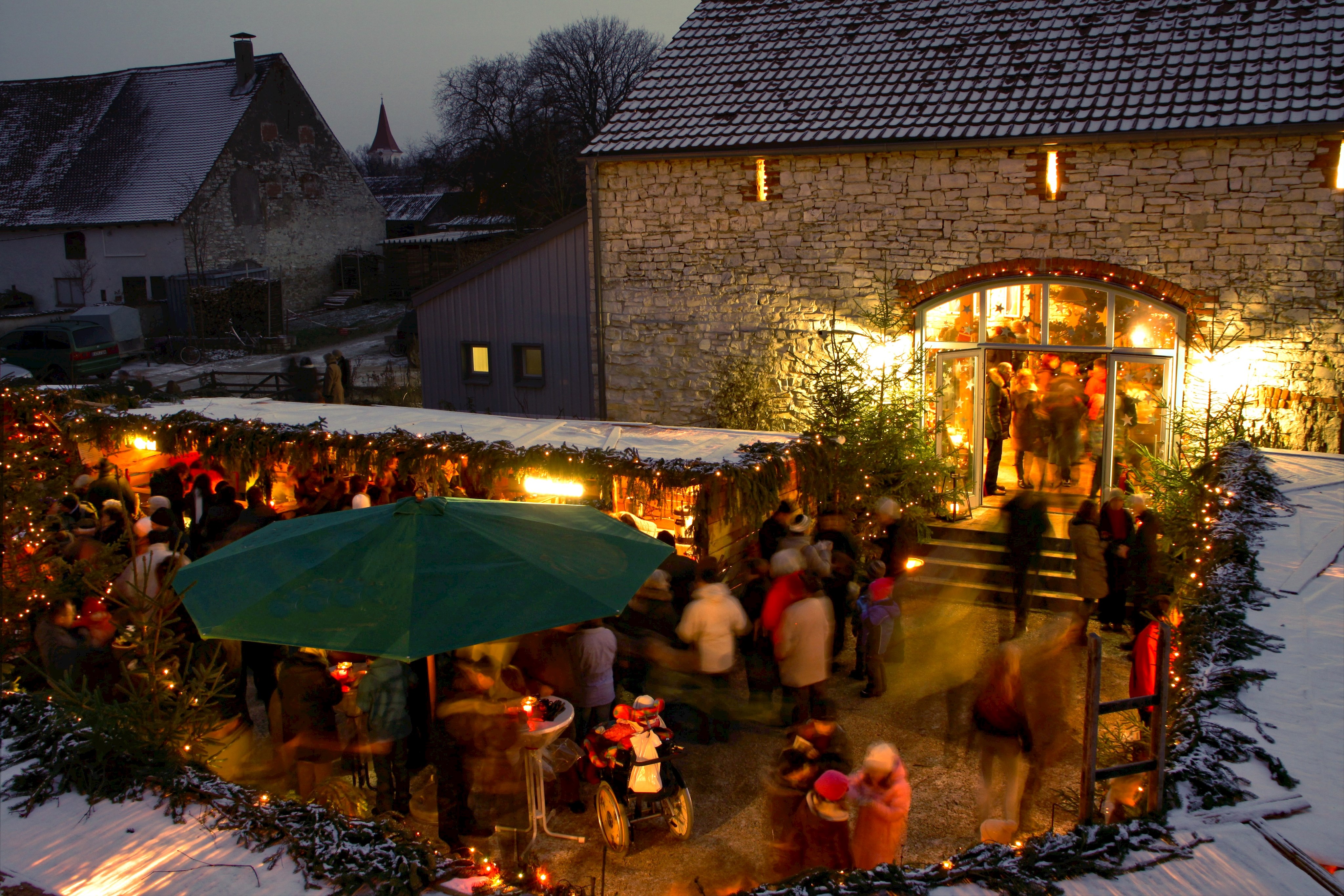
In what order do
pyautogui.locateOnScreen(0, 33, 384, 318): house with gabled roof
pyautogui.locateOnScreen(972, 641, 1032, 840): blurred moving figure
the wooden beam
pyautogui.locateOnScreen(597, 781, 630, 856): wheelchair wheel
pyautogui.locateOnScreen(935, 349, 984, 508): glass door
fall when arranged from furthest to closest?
pyautogui.locateOnScreen(0, 33, 384, 318): house with gabled roof → pyautogui.locateOnScreen(935, 349, 984, 508): glass door → pyautogui.locateOnScreen(597, 781, 630, 856): wheelchair wheel → pyautogui.locateOnScreen(972, 641, 1032, 840): blurred moving figure → the wooden beam

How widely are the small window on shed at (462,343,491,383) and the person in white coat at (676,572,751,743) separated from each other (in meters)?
9.90

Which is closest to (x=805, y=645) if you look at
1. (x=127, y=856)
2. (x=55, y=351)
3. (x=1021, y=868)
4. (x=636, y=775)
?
(x=636, y=775)

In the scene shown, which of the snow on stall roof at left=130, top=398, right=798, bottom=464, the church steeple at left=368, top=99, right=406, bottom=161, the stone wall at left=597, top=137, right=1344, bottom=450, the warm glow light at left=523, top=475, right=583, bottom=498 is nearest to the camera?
the warm glow light at left=523, top=475, right=583, bottom=498

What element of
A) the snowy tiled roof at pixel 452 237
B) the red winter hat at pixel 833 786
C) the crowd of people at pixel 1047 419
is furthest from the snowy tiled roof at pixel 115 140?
the red winter hat at pixel 833 786

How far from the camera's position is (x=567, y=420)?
11070mm

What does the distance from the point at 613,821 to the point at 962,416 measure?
315 inches

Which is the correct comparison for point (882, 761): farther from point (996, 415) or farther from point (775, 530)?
point (996, 415)

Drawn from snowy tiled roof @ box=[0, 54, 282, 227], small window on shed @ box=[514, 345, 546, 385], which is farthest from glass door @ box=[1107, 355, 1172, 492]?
snowy tiled roof @ box=[0, 54, 282, 227]

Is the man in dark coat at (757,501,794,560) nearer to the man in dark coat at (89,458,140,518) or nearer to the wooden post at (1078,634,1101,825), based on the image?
the wooden post at (1078,634,1101,825)

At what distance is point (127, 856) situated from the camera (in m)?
4.36

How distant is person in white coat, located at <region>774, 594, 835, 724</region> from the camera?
6.99 m

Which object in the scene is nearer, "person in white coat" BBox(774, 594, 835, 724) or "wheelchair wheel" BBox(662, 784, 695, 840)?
"wheelchair wheel" BBox(662, 784, 695, 840)

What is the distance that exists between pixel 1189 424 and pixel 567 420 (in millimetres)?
6761

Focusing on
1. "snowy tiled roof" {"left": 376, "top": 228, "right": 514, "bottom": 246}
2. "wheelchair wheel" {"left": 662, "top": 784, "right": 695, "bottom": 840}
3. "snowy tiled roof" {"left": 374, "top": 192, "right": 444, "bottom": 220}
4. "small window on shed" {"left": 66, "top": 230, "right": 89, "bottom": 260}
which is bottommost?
"wheelchair wheel" {"left": 662, "top": 784, "right": 695, "bottom": 840}
